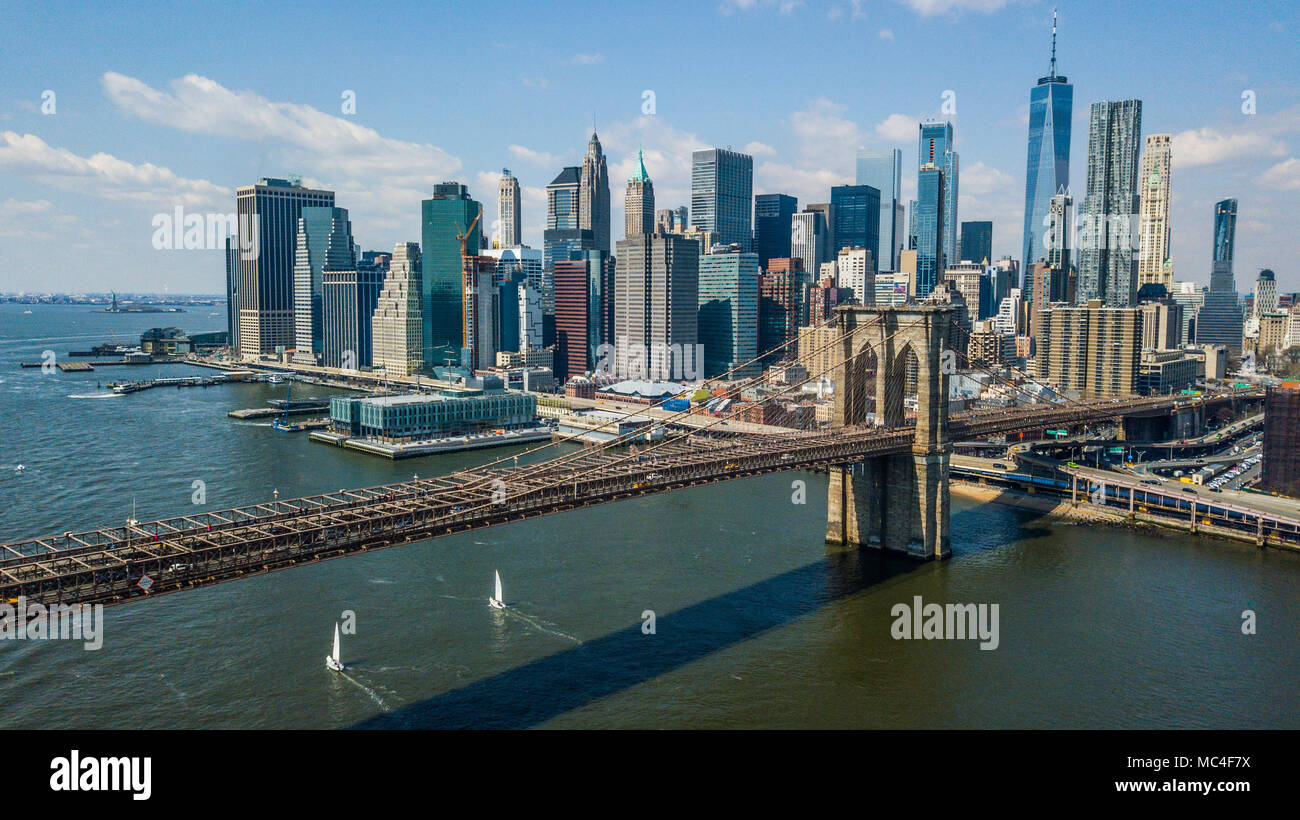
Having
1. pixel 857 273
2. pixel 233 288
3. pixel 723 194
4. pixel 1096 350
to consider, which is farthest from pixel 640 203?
pixel 1096 350

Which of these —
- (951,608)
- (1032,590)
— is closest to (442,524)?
(951,608)

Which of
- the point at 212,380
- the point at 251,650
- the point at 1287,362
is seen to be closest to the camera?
the point at 251,650

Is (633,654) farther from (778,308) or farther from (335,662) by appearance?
(778,308)

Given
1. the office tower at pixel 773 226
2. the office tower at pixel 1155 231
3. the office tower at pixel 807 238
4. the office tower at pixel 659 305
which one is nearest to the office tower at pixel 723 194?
the office tower at pixel 773 226

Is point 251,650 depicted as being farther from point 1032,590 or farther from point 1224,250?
point 1224,250

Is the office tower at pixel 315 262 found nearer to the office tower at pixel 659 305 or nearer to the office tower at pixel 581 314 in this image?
the office tower at pixel 581 314
